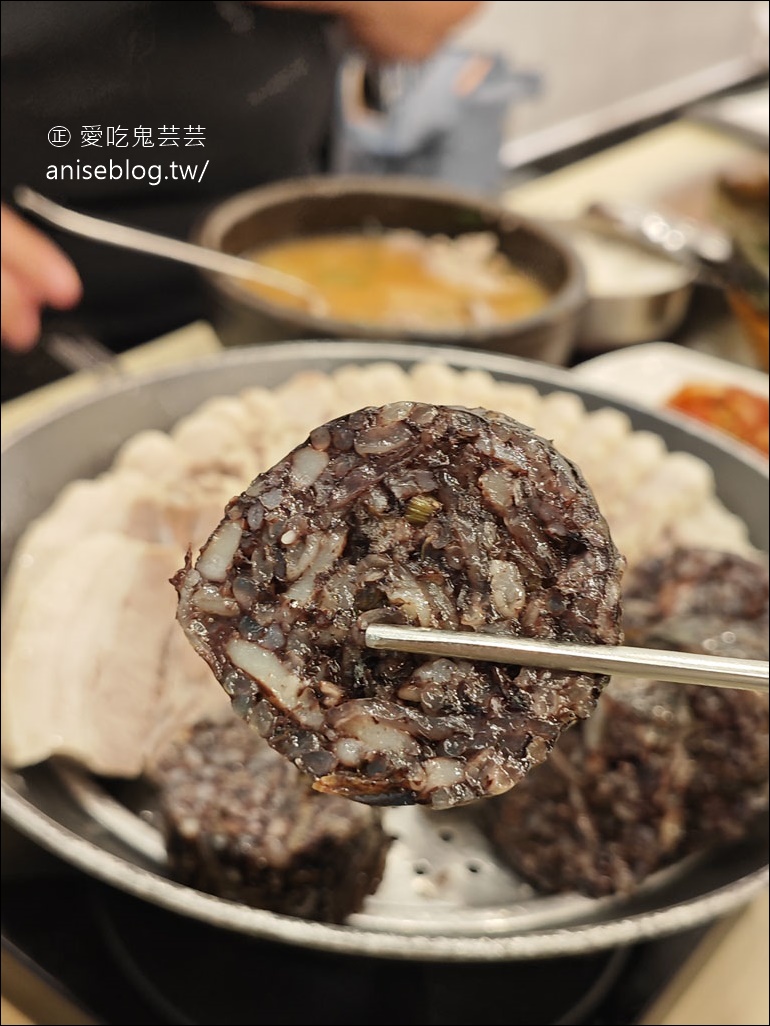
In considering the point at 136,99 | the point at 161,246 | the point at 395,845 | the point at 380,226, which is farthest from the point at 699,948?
the point at 380,226

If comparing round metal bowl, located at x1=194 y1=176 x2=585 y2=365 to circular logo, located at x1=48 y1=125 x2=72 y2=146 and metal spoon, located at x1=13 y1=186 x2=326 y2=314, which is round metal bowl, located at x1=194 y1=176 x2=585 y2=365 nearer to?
metal spoon, located at x1=13 y1=186 x2=326 y2=314

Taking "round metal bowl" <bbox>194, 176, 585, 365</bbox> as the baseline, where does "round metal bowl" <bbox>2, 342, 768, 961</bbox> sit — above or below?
below

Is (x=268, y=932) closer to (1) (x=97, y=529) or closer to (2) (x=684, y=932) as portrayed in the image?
(2) (x=684, y=932)

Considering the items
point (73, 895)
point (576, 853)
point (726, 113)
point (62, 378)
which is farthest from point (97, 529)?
point (726, 113)

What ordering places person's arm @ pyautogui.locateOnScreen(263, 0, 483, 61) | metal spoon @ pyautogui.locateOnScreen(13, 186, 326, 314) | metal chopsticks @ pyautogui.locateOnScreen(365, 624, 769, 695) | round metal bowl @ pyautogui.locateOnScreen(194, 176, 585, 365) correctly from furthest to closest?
round metal bowl @ pyautogui.locateOnScreen(194, 176, 585, 365)
person's arm @ pyautogui.locateOnScreen(263, 0, 483, 61)
metal spoon @ pyautogui.locateOnScreen(13, 186, 326, 314)
metal chopsticks @ pyautogui.locateOnScreen(365, 624, 769, 695)

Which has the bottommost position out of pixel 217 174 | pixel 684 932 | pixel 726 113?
pixel 684 932

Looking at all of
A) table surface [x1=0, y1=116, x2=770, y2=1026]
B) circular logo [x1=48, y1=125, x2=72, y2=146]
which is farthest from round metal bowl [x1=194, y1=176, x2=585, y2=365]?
circular logo [x1=48, y1=125, x2=72, y2=146]
